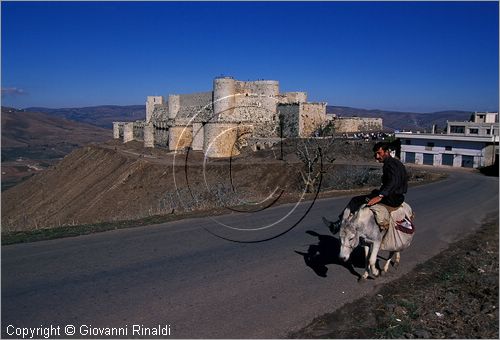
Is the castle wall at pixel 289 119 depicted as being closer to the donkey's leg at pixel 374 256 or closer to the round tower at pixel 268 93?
the round tower at pixel 268 93

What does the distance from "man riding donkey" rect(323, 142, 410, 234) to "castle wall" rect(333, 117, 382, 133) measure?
4488cm

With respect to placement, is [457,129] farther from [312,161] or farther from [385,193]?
[385,193]

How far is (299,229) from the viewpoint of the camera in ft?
36.3

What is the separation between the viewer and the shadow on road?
8.00 m

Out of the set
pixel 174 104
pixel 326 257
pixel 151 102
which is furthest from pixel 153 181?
pixel 151 102

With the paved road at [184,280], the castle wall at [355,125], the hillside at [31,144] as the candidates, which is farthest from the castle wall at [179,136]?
the paved road at [184,280]

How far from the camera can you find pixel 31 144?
144 metres

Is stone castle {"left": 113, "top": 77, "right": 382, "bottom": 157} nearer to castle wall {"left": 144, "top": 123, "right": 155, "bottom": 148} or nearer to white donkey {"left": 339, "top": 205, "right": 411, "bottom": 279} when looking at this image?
castle wall {"left": 144, "top": 123, "right": 155, "bottom": 148}

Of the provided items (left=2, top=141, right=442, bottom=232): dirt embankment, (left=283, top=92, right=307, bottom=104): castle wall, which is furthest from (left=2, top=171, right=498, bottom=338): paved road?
(left=283, top=92, right=307, bottom=104): castle wall

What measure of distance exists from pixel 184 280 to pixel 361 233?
299 cm

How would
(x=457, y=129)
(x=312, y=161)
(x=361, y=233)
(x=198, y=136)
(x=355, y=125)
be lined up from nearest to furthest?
(x=361, y=233) < (x=312, y=161) < (x=198, y=136) < (x=457, y=129) < (x=355, y=125)

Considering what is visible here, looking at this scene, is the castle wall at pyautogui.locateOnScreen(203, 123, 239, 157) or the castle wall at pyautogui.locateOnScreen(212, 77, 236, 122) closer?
the castle wall at pyautogui.locateOnScreen(203, 123, 239, 157)

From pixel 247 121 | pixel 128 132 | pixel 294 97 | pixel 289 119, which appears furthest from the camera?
pixel 128 132

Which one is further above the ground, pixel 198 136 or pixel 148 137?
pixel 198 136
